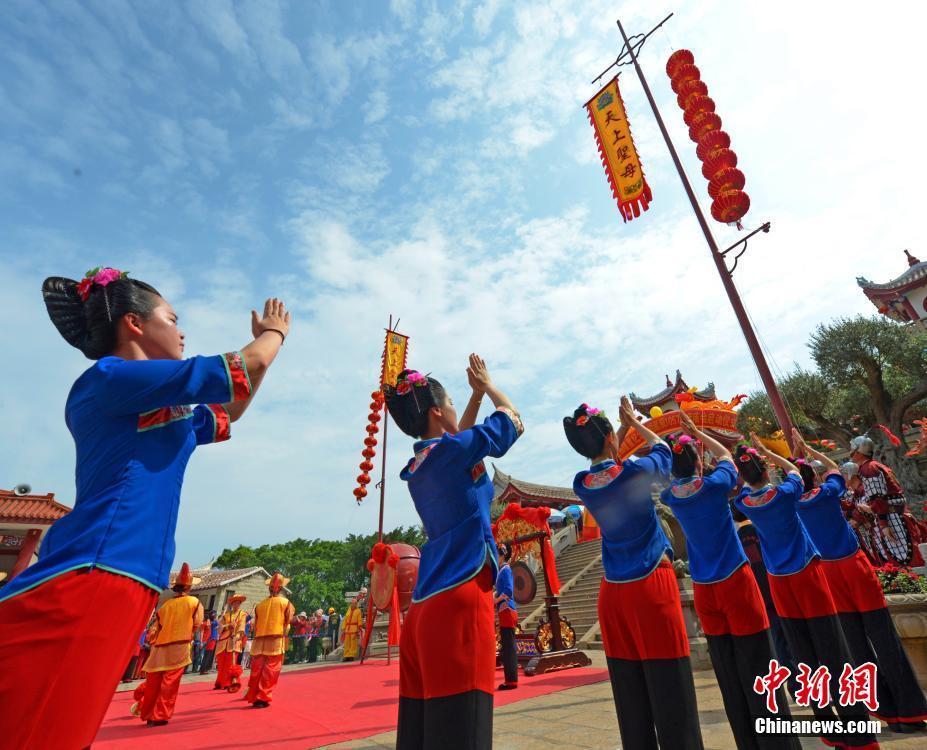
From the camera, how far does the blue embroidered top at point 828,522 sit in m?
3.89

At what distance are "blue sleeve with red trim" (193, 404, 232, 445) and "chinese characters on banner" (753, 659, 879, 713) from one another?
3.22m

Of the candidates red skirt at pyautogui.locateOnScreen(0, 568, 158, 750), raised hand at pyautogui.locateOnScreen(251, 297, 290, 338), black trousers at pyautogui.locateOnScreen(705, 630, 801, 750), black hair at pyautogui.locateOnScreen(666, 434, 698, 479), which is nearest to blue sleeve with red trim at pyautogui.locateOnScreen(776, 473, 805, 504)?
black hair at pyautogui.locateOnScreen(666, 434, 698, 479)

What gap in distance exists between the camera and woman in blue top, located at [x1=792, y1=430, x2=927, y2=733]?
11.4 feet

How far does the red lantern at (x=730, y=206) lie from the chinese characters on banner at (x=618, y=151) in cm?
125

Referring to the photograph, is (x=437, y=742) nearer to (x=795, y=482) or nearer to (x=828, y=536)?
(x=795, y=482)

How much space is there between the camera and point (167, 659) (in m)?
6.61

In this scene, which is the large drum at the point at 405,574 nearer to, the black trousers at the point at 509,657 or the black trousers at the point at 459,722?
the black trousers at the point at 509,657

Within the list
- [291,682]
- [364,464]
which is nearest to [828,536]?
[291,682]

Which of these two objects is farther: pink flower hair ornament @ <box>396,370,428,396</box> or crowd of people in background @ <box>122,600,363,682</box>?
crowd of people in background @ <box>122,600,363,682</box>

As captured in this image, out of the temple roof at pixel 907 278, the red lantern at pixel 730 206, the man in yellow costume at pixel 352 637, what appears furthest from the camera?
the temple roof at pixel 907 278

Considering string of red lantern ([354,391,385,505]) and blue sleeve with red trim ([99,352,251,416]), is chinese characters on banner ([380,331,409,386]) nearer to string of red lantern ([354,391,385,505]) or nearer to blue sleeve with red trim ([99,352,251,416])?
string of red lantern ([354,391,385,505])

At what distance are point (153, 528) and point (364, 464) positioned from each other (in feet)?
43.0

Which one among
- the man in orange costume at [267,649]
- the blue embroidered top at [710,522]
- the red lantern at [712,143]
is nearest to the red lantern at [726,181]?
the red lantern at [712,143]

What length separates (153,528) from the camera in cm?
138
